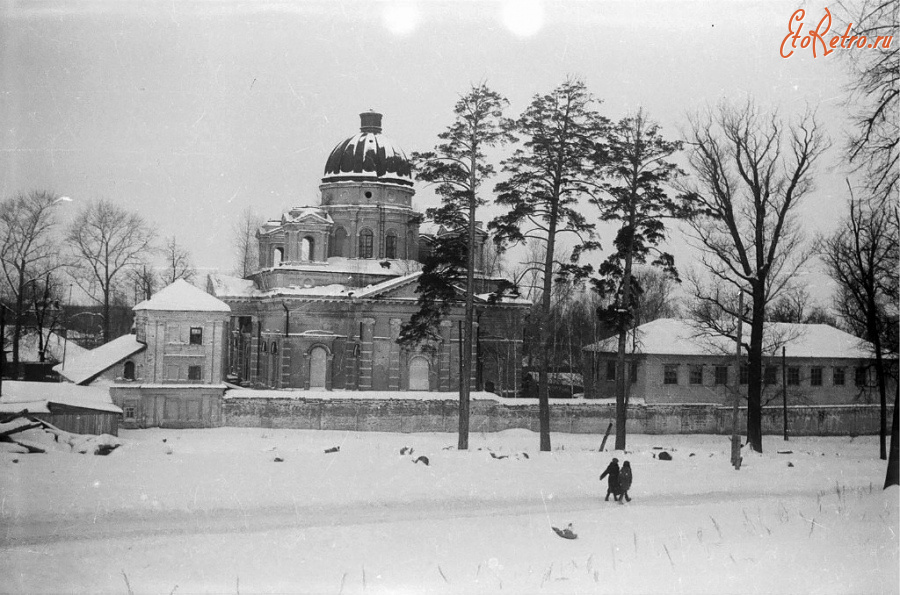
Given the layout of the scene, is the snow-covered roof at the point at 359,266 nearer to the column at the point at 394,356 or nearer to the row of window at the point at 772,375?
the column at the point at 394,356

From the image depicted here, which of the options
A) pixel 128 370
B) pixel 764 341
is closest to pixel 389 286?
pixel 128 370

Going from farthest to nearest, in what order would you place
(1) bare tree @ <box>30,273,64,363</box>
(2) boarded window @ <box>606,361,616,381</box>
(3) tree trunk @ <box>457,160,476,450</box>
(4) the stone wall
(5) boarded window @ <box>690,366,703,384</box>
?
(2) boarded window @ <box>606,361,616,381</box> → (5) boarded window @ <box>690,366,703,384</box> → (4) the stone wall → (1) bare tree @ <box>30,273,64,363</box> → (3) tree trunk @ <box>457,160,476,450</box>

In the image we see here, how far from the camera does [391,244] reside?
Result: 44.7 meters

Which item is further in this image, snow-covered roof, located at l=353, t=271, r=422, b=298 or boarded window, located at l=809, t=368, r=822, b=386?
snow-covered roof, located at l=353, t=271, r=422, b=298

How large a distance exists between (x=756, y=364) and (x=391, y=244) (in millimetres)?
23566

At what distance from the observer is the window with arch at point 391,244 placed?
44.5 m

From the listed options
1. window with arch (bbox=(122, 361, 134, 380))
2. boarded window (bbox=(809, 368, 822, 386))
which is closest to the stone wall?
boarded window (bbox=(809, 368, 822, 386))

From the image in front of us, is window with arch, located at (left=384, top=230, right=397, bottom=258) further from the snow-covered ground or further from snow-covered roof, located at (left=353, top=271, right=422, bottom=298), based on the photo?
the snow-covered ground

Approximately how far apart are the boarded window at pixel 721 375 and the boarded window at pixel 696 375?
0.79 m

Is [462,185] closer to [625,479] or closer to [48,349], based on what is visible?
[625,479]

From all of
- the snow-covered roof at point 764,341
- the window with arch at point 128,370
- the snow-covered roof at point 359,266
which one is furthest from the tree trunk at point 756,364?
the window with arch at point 128,370

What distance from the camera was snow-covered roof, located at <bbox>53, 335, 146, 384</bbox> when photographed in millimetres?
32562

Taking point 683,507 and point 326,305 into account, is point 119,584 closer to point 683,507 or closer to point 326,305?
point 683,507

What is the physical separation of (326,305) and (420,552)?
2814cm
